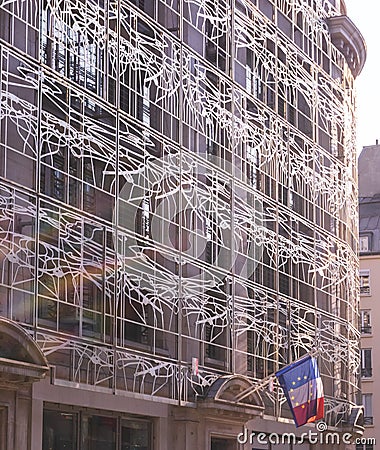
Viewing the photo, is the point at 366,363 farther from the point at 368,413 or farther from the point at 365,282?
the point at 365,282

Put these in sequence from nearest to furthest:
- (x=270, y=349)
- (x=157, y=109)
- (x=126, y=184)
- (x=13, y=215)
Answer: (x=13, y=215) < (x=126, y=184) < (x=157, y=109) < (x=270, y=349)

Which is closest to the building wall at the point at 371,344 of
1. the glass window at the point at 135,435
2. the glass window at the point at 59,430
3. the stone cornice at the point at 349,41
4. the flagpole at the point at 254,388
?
the stone cornice at the point at 349,41

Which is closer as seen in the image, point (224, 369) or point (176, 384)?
point (176, 384)

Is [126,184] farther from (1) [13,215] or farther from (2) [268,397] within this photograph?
(2) [268,397]

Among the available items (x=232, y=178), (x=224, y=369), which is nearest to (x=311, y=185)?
(x=232, y=178)

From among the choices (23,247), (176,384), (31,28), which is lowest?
(176,384)

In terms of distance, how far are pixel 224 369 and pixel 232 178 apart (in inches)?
217

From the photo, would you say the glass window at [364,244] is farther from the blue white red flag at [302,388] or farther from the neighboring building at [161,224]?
the blue white red flag at [302,388]

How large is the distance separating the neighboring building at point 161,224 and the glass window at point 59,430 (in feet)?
0.21

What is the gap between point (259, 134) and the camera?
36188 millimetres

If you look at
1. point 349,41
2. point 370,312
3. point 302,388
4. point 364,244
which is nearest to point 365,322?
point 370,312

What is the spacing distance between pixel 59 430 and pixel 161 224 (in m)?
6.29

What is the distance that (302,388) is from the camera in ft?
106

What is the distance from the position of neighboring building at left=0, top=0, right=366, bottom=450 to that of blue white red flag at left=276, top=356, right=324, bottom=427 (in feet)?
3.52
